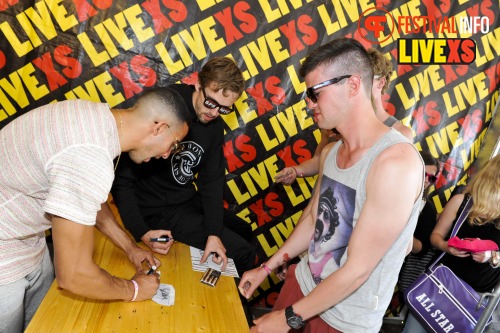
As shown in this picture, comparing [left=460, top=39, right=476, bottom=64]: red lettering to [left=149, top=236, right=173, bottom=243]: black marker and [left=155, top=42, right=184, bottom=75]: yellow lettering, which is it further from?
[left=149, top=236, right=173, bottom=243]: black marker

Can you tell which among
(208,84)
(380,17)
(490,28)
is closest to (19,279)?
(208,84)

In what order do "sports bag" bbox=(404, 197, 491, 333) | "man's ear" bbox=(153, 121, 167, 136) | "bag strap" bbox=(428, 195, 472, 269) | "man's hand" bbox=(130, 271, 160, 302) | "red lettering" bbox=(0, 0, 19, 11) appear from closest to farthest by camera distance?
"man's ear" bbox=(153, 121, 167, 136), "man's hand" bbox=(130, 271, 160, 302), "sports bag" bbox=(404, 197, 491, 333), "bag strap" bbox=(428, 195, 472, 269), "red lettering" bbox=(0, 0, 19, 11)

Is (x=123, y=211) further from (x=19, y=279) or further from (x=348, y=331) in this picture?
(x=348, y=331)

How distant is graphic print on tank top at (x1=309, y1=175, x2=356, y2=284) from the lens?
1.50 metres

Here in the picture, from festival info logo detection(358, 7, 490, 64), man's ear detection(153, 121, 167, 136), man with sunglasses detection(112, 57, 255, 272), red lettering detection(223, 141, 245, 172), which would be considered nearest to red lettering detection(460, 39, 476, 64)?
festival info logo detection(358, 7, 490, 64)

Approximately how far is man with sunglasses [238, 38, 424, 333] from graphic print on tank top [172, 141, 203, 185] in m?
1.09

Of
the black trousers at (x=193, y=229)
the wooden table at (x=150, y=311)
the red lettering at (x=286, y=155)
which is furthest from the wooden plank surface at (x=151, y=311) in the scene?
the red lettering at (x=286, y=155)

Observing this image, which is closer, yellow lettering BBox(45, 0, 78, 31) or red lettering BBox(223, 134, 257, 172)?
yellow lettering BBox(45, 0, 78, 31)

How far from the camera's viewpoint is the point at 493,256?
2.49 m

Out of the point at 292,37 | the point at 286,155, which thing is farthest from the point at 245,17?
the point at 286,155

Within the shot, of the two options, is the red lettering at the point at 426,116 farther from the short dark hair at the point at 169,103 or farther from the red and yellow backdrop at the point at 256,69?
the short dark hair at the point at 169,103

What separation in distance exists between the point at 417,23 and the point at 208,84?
1.88 meters

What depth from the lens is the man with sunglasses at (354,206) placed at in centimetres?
133

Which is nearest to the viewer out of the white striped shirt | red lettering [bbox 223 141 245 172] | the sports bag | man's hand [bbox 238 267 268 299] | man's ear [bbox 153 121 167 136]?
the white striped shirt
